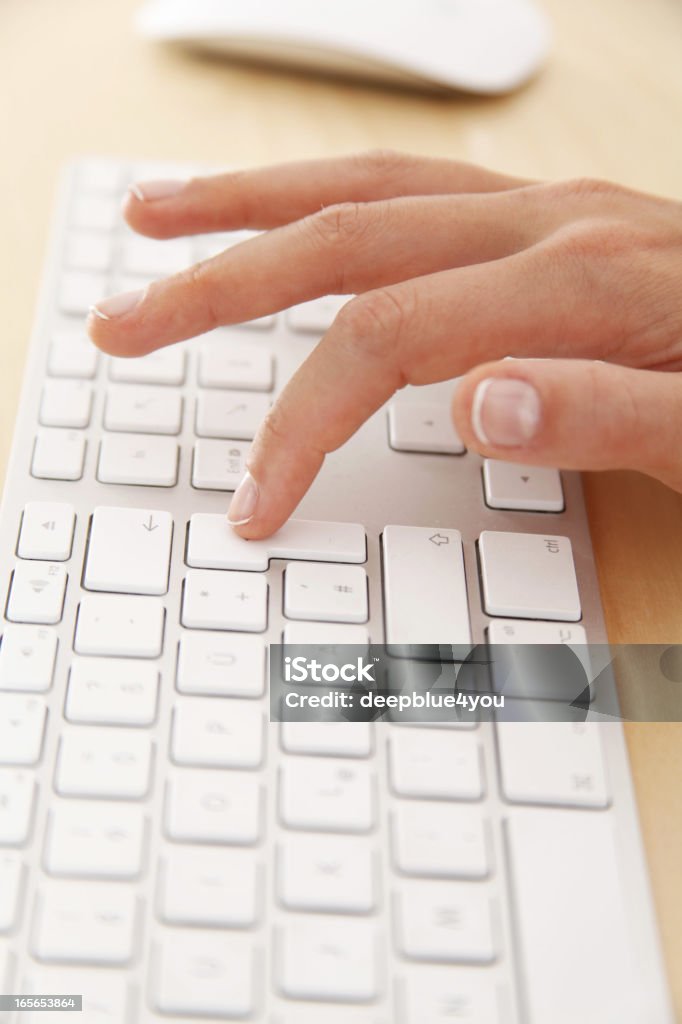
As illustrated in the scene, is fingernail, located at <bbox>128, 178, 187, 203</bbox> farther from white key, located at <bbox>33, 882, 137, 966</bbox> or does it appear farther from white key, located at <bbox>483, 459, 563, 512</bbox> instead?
white key, located at <bbox>33, 882, 137, 966</bbox>

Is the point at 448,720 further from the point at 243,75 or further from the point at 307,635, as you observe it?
the point at 243,75

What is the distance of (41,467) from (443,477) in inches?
8.5

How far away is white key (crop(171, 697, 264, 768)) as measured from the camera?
1.27 ft

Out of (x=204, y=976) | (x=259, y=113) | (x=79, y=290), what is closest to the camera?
(x=204, y=976)

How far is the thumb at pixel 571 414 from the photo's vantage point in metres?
0.42

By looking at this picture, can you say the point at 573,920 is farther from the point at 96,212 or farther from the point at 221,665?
the point at 96,212

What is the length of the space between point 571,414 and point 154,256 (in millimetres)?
312

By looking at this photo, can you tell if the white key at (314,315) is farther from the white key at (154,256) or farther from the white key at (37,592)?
the white key at (37,592)

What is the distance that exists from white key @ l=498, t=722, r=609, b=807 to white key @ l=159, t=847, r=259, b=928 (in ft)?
0.38

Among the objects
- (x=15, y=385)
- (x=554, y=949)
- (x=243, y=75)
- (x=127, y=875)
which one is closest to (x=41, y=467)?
(x=15, y=385)

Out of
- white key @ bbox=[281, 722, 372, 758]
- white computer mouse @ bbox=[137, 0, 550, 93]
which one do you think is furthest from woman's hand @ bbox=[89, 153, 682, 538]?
white computer mouse @ bbox=[137, 0, 550, 93]

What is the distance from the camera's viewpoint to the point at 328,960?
35 centimetres

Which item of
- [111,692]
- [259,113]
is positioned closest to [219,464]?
[111,692]

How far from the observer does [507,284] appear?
1.63 feet
